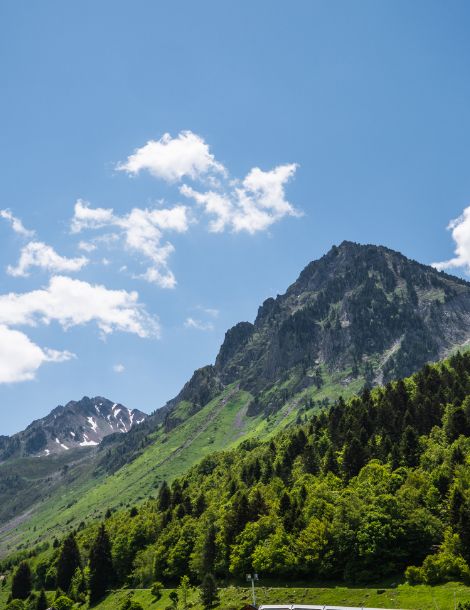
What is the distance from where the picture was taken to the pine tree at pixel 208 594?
342 feet

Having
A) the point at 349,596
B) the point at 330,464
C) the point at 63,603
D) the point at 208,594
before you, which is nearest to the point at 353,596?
the point at 349,596

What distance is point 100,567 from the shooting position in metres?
154

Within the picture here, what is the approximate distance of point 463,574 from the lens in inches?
3182

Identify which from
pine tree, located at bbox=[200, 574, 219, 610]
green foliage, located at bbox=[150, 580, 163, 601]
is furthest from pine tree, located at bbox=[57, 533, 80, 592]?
pine tree, located at bbox=[200, 574, 219, 610]

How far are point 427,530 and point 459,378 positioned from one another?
86026 mm

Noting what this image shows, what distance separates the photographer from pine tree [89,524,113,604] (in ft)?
492

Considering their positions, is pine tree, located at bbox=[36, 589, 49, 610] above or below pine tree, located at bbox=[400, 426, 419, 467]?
below

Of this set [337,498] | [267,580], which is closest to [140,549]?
[267,580]

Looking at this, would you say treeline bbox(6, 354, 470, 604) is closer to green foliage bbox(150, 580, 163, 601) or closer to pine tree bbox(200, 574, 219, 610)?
green foliage bbox(150, 580, 163, 601)

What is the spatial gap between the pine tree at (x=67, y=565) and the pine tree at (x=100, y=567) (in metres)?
25.0

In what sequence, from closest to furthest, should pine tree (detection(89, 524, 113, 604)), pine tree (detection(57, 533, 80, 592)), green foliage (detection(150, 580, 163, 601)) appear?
green foliage (detection(150, 580, 163, 601)) → pine tree (detection(89, 524, 113, 604)) → pine tree (detection(57, 533, 80, 592))

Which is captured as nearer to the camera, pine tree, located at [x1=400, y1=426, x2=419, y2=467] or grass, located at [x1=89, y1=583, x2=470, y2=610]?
grass, located at [x1=89, y1=583, x2=470, y2=610]

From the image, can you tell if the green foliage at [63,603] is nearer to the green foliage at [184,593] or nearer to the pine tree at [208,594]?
the green foliage at [184,593]

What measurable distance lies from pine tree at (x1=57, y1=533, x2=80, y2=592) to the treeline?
1.07 metres
